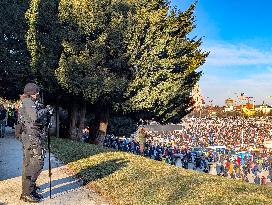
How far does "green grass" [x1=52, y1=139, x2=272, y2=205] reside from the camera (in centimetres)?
607

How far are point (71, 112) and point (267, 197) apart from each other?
53.3 feet

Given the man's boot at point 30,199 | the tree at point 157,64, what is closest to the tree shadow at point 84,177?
the man's boot at point 30,199

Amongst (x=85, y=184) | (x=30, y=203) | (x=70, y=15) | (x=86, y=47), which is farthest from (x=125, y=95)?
(x=30, y=203)

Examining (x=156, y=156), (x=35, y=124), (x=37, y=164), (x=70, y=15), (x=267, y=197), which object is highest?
(x=70, y=15)

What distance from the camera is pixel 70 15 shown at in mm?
19359

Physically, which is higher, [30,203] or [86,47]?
[86,47]

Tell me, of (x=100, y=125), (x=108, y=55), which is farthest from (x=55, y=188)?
(x=100, y=125)

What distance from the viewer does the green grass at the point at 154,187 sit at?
6.07 meters

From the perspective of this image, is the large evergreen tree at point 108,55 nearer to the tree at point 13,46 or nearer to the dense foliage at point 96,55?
the dense foliage at point 96,55

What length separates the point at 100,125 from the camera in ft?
71.0

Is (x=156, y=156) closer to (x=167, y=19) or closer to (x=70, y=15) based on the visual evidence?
(x=167, y=19)

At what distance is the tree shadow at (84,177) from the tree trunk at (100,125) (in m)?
12.0

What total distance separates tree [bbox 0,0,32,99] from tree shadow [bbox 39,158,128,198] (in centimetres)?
1134

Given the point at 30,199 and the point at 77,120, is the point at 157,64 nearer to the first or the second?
the point at 77,120
